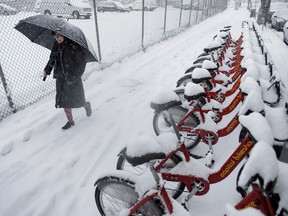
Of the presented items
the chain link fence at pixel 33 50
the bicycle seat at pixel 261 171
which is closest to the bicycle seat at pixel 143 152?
the bicycle seat at pixel 261 171

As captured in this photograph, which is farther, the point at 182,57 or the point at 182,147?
the point at 182,57

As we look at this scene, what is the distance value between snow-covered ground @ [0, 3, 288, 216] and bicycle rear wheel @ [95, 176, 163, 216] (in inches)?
11.2

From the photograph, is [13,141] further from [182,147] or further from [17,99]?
[182,147]

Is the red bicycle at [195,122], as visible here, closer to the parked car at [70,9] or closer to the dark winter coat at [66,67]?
the dark winter coat at [66,67]

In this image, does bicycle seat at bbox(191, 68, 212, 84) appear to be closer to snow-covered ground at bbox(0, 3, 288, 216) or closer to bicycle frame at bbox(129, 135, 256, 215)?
snow-covered ground at bbox(0, 3, 288, 216)

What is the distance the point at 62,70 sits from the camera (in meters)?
3.99

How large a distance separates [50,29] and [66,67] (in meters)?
0.72

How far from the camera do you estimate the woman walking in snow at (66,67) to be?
394 cm

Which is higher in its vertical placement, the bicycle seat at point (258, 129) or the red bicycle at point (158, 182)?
the bicycle seat at point (258, 129)

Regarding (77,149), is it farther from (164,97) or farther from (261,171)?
(261,171)

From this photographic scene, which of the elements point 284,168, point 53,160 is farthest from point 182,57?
point 284,168

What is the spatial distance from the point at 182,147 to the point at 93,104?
316cm

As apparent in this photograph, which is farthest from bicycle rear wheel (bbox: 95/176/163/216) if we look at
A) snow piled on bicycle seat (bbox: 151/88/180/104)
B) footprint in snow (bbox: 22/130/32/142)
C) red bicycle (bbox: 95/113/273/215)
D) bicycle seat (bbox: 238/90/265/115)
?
footprint in snow (bbox: 22/130/32/142)

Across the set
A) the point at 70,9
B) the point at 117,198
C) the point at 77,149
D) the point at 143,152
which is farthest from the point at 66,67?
the point at 70,9
